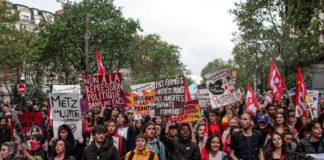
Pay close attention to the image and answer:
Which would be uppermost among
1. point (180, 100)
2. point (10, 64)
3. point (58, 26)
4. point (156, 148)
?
point (58, 26)

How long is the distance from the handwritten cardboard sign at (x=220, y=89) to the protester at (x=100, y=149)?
17.3 feet

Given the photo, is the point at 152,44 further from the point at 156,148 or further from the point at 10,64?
the point at 156,148

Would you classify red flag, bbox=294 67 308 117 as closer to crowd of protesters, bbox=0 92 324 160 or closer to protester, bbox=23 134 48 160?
crowd of protesters, bbox=0 92 324 160

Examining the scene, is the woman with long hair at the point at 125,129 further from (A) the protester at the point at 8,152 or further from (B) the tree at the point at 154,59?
(B) the tree at the point at 154,59

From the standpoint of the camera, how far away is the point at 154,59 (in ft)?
237

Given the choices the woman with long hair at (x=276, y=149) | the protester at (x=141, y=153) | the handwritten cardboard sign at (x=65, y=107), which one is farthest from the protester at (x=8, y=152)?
the woman with long hair at (x=276, y=149)

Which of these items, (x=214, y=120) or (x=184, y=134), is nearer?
(x=184, y=134)

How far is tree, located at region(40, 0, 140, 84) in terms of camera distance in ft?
141

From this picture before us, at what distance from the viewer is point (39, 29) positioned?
45.5m

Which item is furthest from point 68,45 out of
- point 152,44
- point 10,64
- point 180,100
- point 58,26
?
point 180,100

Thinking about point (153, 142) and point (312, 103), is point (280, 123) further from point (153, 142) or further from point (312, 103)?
point (312, 103)

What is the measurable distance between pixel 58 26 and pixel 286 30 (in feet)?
57.6

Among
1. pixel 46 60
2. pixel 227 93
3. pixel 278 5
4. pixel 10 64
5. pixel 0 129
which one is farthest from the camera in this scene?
pixel 46 60

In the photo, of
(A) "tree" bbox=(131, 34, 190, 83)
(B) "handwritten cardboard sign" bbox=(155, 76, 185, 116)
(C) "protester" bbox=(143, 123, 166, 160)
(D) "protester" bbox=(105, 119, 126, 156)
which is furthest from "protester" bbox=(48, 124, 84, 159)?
(A) "tree" bbox=(131, 34, 190, 83)
